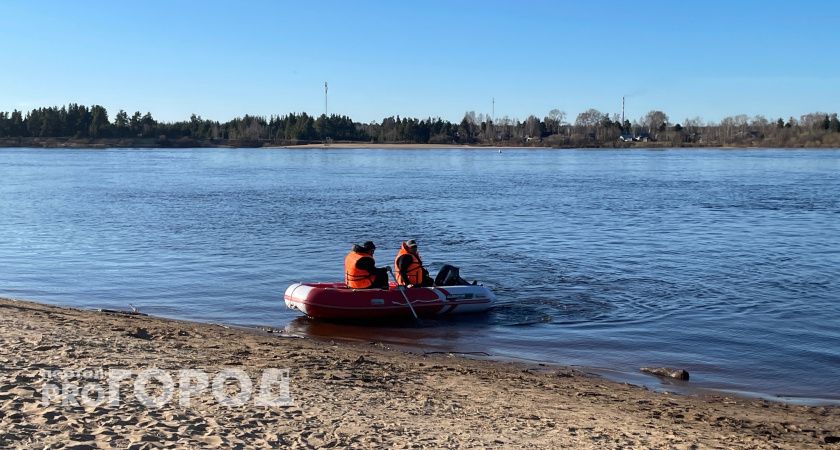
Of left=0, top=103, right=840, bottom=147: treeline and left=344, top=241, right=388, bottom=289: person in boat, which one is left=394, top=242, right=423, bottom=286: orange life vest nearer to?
left=344, top=241, right=388, bottom=289: person in boat

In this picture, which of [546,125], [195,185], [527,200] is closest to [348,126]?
[546,125]

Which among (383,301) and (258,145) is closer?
(383,301)

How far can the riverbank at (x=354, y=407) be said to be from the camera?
22.3 ft

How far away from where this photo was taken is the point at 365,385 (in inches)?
361

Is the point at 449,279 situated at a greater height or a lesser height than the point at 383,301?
greater

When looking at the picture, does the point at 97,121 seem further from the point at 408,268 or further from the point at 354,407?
the point at 354,407

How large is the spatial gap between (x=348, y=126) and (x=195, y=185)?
124m

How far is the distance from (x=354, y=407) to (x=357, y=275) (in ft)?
23.8

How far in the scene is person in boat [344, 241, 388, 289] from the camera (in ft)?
49.6

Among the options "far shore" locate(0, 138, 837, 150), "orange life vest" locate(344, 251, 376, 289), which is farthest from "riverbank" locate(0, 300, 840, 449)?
"far shore" locate(0, 138, 837, 150)

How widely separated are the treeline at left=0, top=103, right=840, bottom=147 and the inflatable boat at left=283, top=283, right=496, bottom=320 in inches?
5877

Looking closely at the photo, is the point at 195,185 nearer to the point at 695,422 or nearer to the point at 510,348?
the point at 510,348

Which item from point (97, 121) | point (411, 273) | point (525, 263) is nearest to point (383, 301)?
point (411, 273)

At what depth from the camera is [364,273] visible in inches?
599
